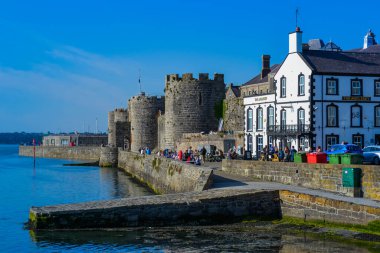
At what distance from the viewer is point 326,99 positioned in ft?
103

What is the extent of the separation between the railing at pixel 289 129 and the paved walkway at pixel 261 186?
5.40 m

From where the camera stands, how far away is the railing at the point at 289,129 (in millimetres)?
31623

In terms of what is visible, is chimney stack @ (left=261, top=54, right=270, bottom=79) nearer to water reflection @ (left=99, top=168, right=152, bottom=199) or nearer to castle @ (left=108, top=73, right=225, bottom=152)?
castle @ (left=108, top=73, right=225, bottom=152)

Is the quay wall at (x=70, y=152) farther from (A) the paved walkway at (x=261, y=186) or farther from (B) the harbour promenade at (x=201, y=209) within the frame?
(B) the harbour promenade at (x=201, y=209)

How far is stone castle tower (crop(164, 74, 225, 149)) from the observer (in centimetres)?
4862

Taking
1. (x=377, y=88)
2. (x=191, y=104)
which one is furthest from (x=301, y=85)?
(x=191, y=104)

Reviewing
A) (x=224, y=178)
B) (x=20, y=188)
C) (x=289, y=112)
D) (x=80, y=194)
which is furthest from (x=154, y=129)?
(x=224, y=178)

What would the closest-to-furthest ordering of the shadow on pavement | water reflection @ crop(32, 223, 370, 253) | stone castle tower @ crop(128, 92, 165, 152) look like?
1. water reflection @ crop(32, 223, 370, 253)
2. the shadow on pavement
3. stone castle tower @ crop(128, 92, 165, 152)

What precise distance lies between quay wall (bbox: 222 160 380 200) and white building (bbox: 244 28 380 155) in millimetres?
5575

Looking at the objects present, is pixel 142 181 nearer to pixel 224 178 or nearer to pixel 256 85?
pixel 256 85

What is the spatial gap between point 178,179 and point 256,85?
17.8m

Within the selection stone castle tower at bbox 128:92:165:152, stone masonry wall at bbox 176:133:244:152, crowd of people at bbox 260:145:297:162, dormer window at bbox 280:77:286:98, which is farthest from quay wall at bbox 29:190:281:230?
stone castle tower at bbox 128:92:165:152

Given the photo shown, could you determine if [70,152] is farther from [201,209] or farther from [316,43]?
[201,209]

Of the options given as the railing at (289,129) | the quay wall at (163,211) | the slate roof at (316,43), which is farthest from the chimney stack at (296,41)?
the slate roof at (316,43)
